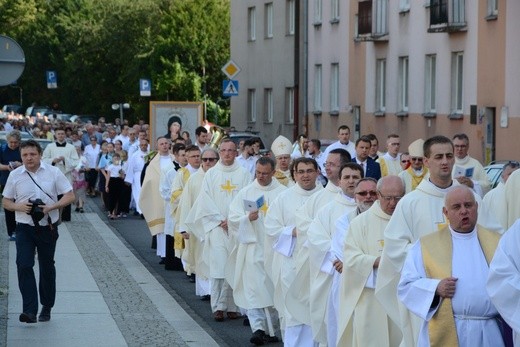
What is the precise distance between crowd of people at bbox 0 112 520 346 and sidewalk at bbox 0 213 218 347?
566 millimetres

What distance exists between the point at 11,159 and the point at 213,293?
886cm

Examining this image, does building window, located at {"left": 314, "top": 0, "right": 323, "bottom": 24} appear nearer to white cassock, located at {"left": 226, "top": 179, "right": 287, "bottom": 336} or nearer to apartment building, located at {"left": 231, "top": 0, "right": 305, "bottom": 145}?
apartment building, located at {"left": 231, "top": 0, "right": 305, "bottom": 145}

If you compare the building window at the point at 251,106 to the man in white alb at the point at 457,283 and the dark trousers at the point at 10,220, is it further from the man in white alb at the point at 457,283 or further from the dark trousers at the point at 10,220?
the man in white alb at the point at 457,283

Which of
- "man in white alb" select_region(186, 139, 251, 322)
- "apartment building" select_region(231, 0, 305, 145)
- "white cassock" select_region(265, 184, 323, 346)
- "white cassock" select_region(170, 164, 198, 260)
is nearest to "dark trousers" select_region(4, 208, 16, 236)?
"white cassock" select_region(170, 164, 198, 260)

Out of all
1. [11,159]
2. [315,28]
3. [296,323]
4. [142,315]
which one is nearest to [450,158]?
[296,323]

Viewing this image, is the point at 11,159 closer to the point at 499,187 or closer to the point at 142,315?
the point at 142,315

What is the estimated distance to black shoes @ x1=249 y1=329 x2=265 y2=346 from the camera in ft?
41.4

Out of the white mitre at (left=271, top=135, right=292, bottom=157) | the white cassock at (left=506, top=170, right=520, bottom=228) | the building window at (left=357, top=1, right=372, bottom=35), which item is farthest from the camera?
the building window at (left=357, top=1, right=372, bottom=35)

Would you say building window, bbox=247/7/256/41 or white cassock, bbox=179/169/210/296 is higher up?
building window, bbox=247/7/256/41

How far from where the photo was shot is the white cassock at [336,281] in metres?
10.1

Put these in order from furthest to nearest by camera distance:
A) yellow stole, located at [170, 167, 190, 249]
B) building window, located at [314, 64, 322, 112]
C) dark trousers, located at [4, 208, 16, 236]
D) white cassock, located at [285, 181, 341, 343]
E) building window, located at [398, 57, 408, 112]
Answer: building window, located at [314, 64, 322, 112] < building window, located at [398, 57, 408, 112] < dark trousers, located at [4, 208, 16, 236] < yellow stole, located at [170, 167, 190, 249] < white cassock, located at [285, 181, 341, 343]

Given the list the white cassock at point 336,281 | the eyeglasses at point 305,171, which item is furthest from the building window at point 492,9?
the white cassock at point 336,281

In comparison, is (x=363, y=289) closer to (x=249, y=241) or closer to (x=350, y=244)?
(x=350, y=244)

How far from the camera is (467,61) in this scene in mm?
33906
